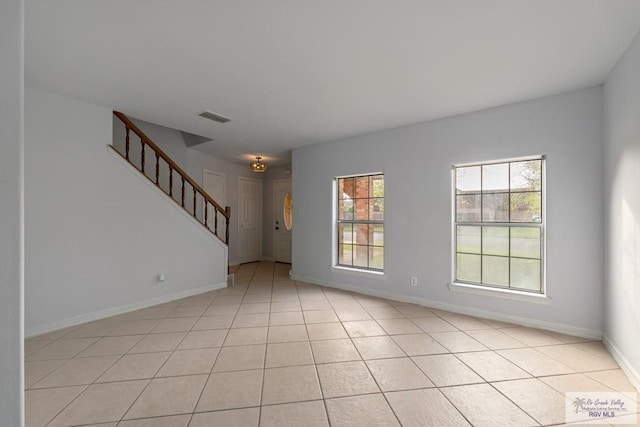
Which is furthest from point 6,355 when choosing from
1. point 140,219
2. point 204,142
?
point 204,142

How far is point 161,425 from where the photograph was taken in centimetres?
154

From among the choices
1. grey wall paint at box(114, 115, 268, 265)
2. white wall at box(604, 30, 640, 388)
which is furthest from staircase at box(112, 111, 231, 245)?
white wall at box(604, 30, 640, 388)

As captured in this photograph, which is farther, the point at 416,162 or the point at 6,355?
the point at 416,162

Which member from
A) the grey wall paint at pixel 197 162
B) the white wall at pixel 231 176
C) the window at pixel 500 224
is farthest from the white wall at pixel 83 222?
the window at pixel 500 224

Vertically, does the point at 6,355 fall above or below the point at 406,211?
below

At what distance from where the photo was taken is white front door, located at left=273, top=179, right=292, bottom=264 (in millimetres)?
6844

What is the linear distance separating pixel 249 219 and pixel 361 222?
353cm

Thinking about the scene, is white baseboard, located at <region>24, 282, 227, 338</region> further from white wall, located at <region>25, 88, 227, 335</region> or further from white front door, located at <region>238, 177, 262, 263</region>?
white front door, located at <region>238, 177, 262, 263</region>

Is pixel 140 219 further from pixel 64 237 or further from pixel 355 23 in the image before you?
pixel 355 23

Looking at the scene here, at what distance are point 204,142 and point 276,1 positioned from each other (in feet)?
12.4

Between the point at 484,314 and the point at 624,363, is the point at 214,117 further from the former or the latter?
the point at 624,363

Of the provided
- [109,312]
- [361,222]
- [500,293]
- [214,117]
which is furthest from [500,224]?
[109,312]

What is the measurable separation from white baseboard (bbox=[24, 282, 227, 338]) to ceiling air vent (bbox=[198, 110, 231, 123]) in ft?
8.35

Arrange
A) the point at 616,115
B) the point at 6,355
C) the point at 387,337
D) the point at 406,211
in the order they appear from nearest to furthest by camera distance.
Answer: the point at 6,355 → the point at 616,115 → the point at 387,337 → the point at 406,211
